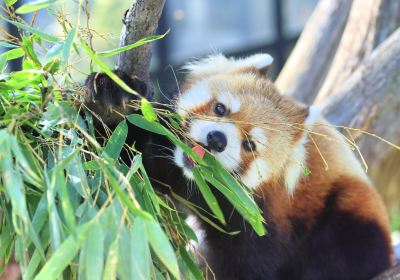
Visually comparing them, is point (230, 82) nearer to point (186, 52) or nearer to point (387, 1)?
point (387, 1)

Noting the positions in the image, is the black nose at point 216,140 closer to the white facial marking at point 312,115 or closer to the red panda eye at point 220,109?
the red panda eye at point 220,109

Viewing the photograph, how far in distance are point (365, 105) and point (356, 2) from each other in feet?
2.26

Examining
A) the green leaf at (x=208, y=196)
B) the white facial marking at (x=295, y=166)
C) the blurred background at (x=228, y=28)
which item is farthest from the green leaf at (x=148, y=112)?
the blurred background at (x=228, y=28)

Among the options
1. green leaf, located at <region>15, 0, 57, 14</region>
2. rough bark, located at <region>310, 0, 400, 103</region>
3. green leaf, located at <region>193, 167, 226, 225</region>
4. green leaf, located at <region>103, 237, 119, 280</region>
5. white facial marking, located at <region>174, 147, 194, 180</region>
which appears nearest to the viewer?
green leaf, located at <region>103, 237, 119, 280</region>

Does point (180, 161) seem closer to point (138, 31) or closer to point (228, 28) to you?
point (138, 31)

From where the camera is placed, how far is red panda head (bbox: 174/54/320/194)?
7.13 feet

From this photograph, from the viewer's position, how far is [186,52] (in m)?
7.00

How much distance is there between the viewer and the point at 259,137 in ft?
7.45

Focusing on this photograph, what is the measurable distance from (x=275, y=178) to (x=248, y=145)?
229 millimetres

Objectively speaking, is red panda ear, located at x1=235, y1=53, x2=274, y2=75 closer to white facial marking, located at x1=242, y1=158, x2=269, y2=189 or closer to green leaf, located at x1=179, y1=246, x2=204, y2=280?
white facial marking, located at x1=242, y1=158, x2=269, y2=189

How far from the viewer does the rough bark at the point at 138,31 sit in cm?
191

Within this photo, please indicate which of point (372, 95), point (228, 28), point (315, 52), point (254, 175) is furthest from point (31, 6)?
point (228, 28)

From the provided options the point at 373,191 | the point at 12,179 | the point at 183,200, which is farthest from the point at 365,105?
the point at 12,179

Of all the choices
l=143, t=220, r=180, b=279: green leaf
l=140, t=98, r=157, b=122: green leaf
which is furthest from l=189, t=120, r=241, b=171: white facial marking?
l=143, t=220, r=180, b=279: green leaf
